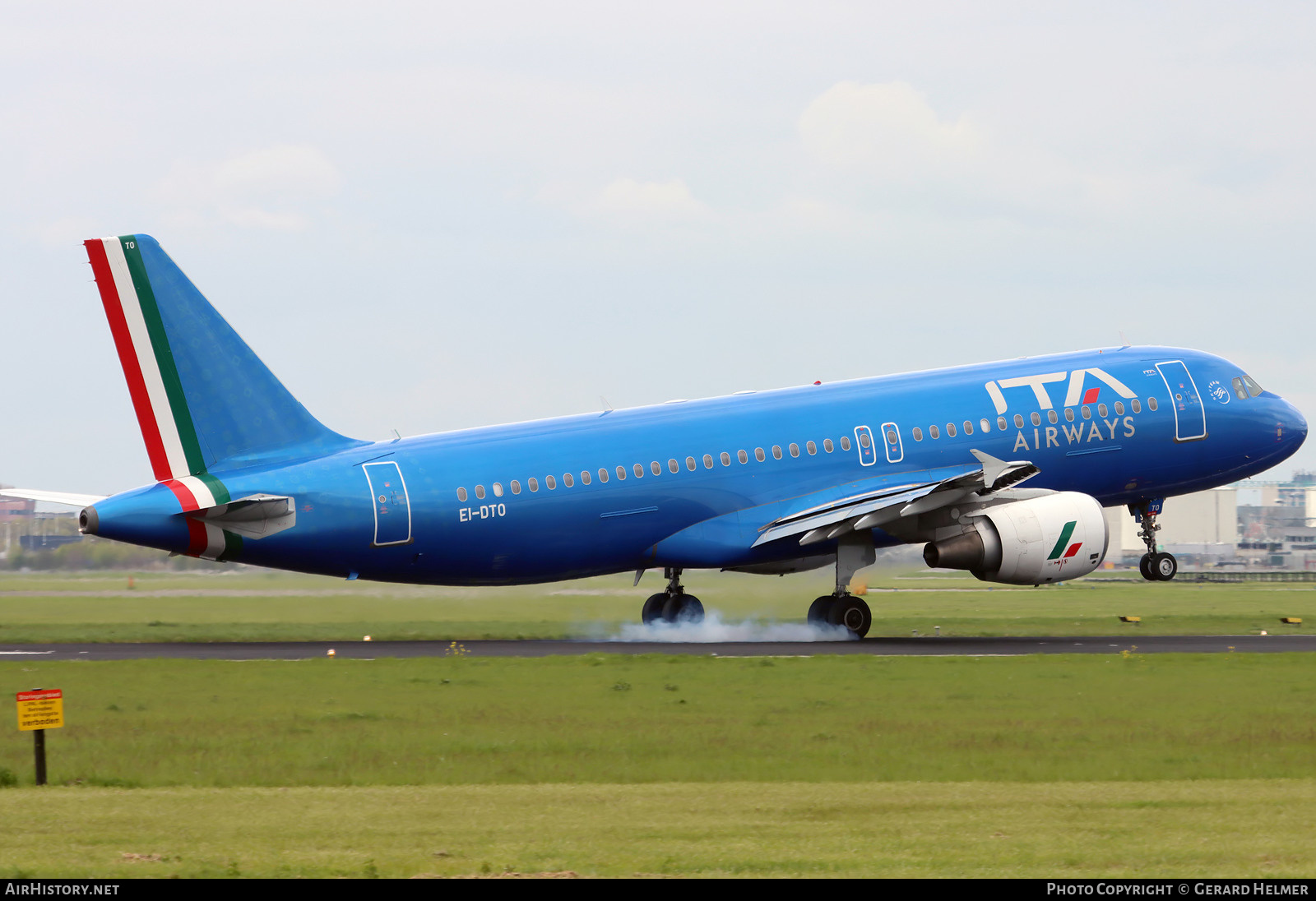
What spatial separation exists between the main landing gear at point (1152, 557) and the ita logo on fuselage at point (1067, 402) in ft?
10.6

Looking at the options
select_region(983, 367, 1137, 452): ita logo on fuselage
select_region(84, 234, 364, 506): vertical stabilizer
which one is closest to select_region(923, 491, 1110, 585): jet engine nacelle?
select_region(983, 367, 1137, 452): ita logo on fuselage

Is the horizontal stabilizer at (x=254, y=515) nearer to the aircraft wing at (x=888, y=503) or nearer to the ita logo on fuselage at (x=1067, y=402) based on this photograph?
the aircraft wing at (x=888, y=503)

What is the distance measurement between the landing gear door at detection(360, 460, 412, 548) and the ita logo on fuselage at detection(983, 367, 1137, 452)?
15.5 meters

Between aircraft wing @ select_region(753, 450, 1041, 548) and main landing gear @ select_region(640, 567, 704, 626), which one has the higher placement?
aircraft wing @ select_region(753, 450, 1041, 548)

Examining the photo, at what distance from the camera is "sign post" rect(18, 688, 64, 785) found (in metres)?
18.9

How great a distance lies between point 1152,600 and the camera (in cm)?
7325

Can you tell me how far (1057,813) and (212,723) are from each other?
1330 centimetres

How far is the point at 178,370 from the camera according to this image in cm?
3456

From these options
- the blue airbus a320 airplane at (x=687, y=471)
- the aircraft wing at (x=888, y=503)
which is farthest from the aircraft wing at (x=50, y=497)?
the aircraft wing at (x=888, y=503)

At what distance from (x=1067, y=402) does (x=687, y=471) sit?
10.4 metres

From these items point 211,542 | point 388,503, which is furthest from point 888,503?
point 211,542

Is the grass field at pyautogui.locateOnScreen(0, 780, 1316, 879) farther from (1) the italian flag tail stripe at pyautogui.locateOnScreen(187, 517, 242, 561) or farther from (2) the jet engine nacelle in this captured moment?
(2) the jet engine nacelle

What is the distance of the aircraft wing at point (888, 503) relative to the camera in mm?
37125
